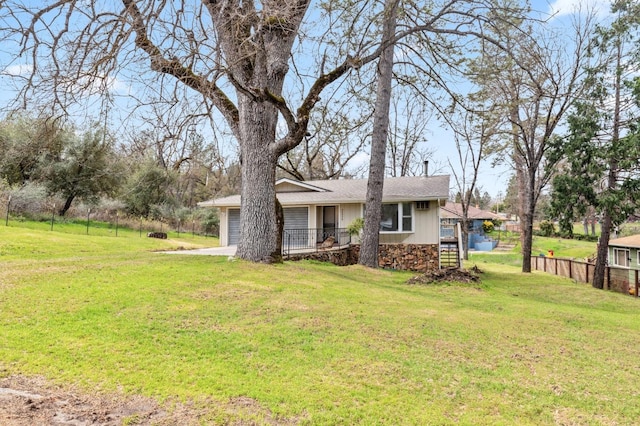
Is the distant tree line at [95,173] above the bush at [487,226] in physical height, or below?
above

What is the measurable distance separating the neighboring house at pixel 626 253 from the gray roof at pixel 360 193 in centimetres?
957

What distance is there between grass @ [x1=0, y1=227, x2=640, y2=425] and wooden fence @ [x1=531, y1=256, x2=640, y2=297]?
10432mm

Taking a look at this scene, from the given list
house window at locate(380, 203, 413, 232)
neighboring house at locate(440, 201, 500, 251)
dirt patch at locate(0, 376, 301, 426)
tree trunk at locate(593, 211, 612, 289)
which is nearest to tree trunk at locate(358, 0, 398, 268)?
house window at locate(380, 203, 413, 232)

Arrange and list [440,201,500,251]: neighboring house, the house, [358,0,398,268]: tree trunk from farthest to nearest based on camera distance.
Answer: [440,201,500,251]: neighboring house → the house → [358,0,398,268]: tree trunk

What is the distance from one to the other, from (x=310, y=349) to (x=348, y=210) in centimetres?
1317

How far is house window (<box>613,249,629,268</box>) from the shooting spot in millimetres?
19172

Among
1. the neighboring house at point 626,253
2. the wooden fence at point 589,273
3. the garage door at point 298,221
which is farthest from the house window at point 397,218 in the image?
the neighboring house at point 626,253

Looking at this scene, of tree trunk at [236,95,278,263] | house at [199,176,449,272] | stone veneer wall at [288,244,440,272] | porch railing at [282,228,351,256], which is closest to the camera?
tree trunk at [236,95,278,263]

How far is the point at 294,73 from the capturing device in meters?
9.84

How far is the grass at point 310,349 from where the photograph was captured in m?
3.06

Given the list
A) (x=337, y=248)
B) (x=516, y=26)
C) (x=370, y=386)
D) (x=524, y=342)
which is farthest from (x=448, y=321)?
(x=337, y=248)

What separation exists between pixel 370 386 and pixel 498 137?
757 inches

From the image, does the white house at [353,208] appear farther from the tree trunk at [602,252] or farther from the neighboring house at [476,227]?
the neighboring house at [476,227]

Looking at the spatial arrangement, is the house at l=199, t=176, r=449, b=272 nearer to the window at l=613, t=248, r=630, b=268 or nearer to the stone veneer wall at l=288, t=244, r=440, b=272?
the stone veneer wall at l=288, t=244, r=440, b=272
